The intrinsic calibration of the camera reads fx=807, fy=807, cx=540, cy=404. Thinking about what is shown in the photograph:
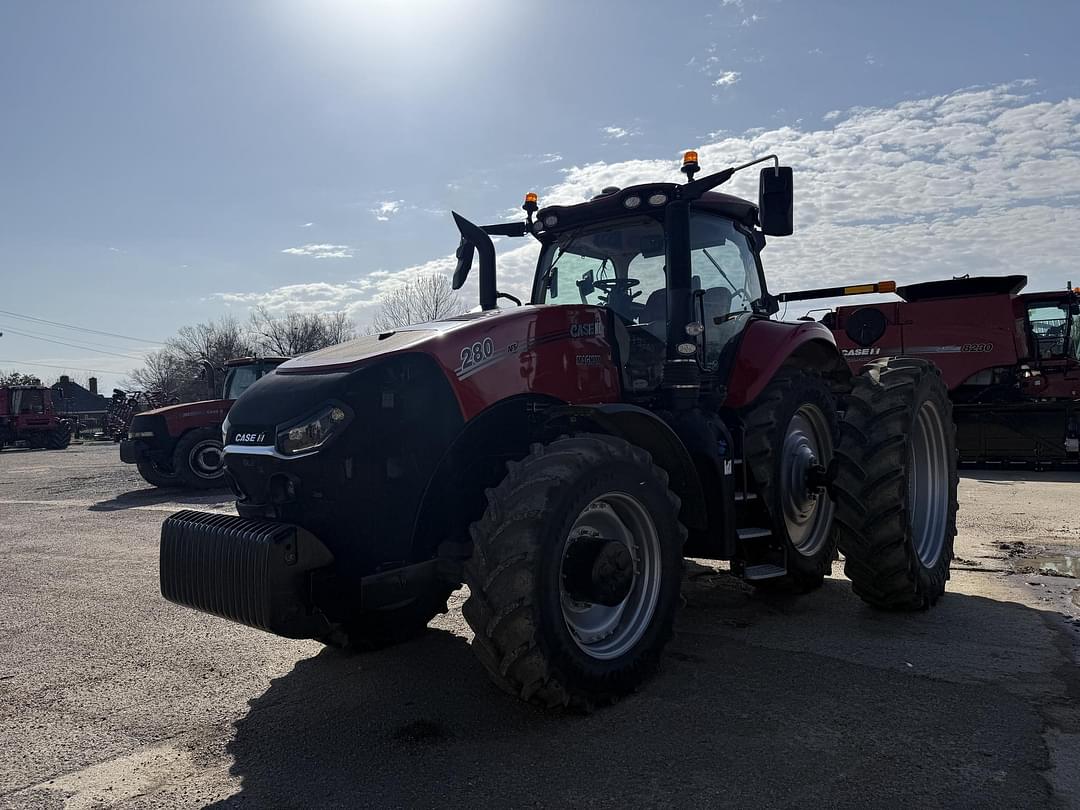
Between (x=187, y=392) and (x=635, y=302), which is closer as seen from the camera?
(x=635, y=302)

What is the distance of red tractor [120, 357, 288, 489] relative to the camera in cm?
1373

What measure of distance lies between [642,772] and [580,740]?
34 cm

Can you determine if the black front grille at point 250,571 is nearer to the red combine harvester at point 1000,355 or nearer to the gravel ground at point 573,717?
the gravel ground at point 573,717

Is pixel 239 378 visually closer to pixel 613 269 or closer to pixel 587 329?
pixel 613 269

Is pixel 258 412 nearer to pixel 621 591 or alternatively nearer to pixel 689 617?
pixel 621 591

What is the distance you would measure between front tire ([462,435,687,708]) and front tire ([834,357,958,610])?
4.95ft

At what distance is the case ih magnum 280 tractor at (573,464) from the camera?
10.5 feet

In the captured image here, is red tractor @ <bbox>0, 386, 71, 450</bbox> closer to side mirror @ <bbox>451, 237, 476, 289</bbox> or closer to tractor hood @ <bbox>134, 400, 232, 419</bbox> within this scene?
tractor hood @ <bbox>134, 400, 232, 419</bbox>

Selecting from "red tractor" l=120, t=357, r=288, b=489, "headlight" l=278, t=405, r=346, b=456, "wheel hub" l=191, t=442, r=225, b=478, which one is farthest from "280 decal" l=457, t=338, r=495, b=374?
"wheel hub" l=191, t=442, r=225, b=478

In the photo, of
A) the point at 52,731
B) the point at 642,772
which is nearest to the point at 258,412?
the point at 52,731

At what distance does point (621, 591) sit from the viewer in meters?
3.53

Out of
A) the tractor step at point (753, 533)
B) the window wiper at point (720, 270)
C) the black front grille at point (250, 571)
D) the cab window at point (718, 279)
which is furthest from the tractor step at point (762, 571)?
the black front grille at point (250, 571)

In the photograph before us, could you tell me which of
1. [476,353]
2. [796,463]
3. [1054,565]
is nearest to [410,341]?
[476,353]

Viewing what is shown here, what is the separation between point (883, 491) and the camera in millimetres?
4719
